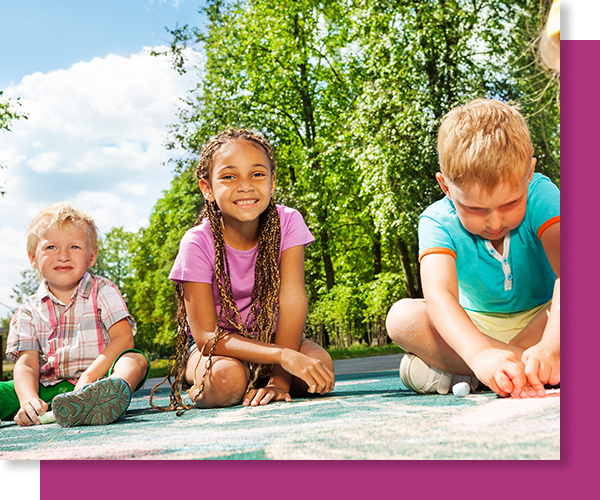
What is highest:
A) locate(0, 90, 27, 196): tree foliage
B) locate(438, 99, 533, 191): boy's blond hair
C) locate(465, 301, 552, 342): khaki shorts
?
locate(0, 90, 27, 196): tree foliage

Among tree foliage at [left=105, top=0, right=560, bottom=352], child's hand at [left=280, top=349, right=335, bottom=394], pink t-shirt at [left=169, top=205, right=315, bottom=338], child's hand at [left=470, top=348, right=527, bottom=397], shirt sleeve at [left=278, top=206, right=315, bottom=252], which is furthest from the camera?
tree foliage at [left=105, top=0, right=560, bottom=352]

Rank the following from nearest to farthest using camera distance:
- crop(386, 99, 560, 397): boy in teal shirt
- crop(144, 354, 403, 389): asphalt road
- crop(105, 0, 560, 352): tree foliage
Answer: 1. crop(386, 99, 560, 397): boy in teal shirt
2. crop(105, 0, 560, 352): tree foliage
3. crop(144, 354, 403, 389): asphalt road

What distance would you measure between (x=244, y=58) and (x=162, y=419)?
2343 millimetres

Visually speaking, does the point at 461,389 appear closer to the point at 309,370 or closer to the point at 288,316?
the point at 309,370

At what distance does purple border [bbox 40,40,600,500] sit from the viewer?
1285 mm

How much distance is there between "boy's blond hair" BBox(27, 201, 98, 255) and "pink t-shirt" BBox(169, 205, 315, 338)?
0.62 metres

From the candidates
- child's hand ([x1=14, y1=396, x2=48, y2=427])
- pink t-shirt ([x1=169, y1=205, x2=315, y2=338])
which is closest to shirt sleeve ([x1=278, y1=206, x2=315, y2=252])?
pink t-shirt ([x1=169, y1=205, x2=315, y2=338])

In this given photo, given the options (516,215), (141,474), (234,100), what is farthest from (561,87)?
(234,100)

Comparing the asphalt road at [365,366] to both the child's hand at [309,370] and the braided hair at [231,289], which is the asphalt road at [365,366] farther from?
the child's hand at [309,370]

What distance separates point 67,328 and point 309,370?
1.30 meters

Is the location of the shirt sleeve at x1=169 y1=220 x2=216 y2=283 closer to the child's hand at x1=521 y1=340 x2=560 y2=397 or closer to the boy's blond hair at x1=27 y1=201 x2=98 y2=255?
the boy's blond hair at x1=27 y1=201 x2=98 y2=255

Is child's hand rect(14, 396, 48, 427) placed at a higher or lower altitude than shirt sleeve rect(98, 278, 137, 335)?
lower

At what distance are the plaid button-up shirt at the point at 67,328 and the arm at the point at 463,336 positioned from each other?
1500mm

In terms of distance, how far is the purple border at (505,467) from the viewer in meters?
1.29
